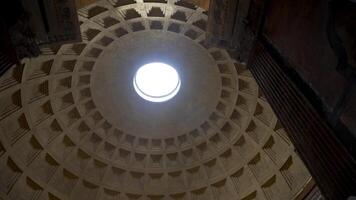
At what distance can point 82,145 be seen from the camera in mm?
21828

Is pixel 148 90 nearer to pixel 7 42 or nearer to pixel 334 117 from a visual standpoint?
pixel 7 42

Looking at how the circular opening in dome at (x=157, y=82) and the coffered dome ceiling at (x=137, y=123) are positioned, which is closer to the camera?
the coffered dome ceiling at (x=137, y=123)

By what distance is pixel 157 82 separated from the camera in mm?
24156

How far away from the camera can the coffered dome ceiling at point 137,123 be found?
18.5m

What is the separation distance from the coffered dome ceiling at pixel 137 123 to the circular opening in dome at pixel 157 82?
20.8 inches

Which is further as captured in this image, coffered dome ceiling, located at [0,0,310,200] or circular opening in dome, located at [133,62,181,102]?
circular opening in dome, located at [133,62,181,102]

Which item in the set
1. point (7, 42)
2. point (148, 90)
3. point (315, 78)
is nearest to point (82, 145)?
point (148, 90)

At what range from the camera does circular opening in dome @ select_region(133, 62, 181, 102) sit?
73.7 feet

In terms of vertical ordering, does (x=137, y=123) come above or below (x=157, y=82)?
below

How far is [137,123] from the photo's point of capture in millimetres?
22531

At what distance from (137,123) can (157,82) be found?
2.85m

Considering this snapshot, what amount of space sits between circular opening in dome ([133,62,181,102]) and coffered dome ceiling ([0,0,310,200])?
0.53 meters

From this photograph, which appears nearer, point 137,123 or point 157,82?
point 137,123

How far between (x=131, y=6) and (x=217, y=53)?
4470 millimetres
